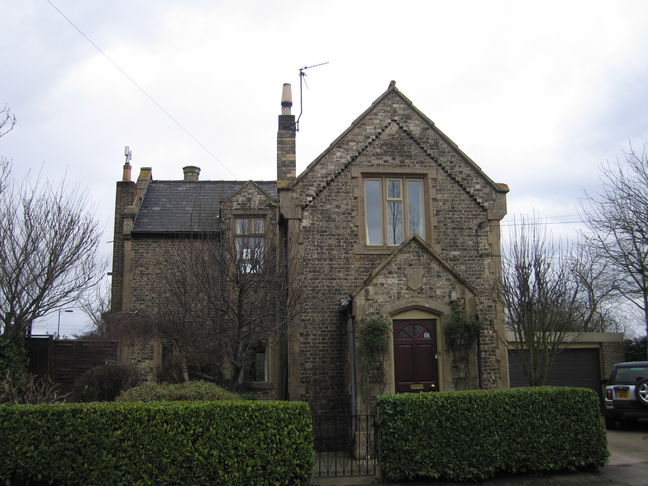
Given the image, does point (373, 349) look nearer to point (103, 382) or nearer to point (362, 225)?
point (362, 225)

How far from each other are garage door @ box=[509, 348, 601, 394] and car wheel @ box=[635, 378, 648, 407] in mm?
5188

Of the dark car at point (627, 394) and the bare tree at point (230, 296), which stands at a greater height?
the bare tree at point (230, 296)

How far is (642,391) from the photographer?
47.4 feet

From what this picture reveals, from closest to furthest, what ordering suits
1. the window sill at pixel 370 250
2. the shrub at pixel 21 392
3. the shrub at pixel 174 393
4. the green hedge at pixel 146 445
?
1. the green hedge at pixel 146 445
2. the shrub at pixel 21 392
3. the shrub at pixel 174 393
4. the window sill at pixel 370 250

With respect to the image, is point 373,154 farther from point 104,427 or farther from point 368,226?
point 104,427

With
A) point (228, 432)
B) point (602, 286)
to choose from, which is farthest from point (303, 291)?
point (602, 286)

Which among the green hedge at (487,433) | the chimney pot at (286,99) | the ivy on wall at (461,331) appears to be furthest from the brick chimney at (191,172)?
the green hedge at (487,433)

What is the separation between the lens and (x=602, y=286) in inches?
1244

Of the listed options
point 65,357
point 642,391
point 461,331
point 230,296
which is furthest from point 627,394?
point 65,357

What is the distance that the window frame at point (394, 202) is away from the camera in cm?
1527

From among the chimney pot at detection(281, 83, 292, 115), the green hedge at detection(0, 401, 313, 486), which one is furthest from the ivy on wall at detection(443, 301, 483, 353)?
the chimney pot at detection(281, 83, 292, 115)

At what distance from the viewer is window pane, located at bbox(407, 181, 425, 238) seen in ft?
51.0

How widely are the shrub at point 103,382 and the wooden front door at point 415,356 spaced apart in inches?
285

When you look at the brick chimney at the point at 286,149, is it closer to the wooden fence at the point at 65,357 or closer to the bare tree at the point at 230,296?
the bare tree at the point at 230,296
